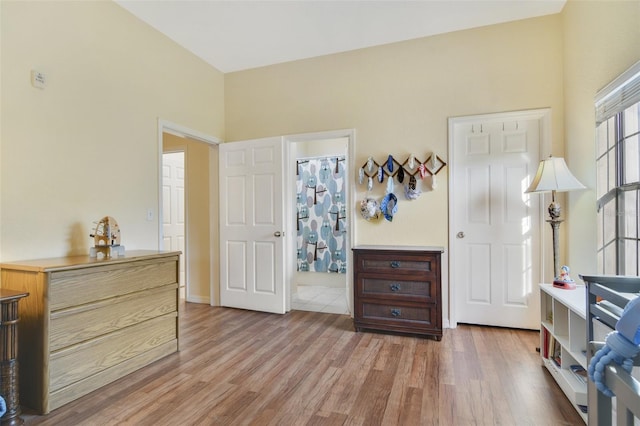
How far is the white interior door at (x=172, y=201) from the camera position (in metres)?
4.87

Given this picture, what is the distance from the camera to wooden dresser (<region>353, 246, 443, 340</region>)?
9.56ft

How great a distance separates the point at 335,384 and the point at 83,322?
5.53 ft

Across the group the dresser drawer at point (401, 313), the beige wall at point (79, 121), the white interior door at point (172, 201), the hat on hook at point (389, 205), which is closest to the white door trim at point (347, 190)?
the hat on hook at point (389, 205)

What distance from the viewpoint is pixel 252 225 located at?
3.85 m

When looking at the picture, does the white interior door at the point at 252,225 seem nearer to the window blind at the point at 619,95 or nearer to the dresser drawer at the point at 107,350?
the dresser drawer at the point at 107,350

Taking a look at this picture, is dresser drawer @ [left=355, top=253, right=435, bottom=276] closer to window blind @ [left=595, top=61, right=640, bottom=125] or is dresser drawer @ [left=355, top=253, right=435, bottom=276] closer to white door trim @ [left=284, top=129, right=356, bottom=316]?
white door trim @ [left=284, top=129, right=356, bottom=316]

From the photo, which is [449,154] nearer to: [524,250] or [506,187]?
[506,187]

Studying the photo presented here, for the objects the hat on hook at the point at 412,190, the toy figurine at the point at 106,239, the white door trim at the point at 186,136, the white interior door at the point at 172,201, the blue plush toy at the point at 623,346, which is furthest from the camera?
the white interior door at the point at 172,201

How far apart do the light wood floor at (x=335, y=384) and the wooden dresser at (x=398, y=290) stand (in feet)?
0.46

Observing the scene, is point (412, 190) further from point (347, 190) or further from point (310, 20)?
point (310, 20)

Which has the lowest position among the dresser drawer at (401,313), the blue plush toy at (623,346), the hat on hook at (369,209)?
the dresser drawer at (401,313)

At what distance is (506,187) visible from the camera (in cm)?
316

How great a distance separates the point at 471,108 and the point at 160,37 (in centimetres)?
321

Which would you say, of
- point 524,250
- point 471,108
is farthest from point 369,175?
point 524,250
